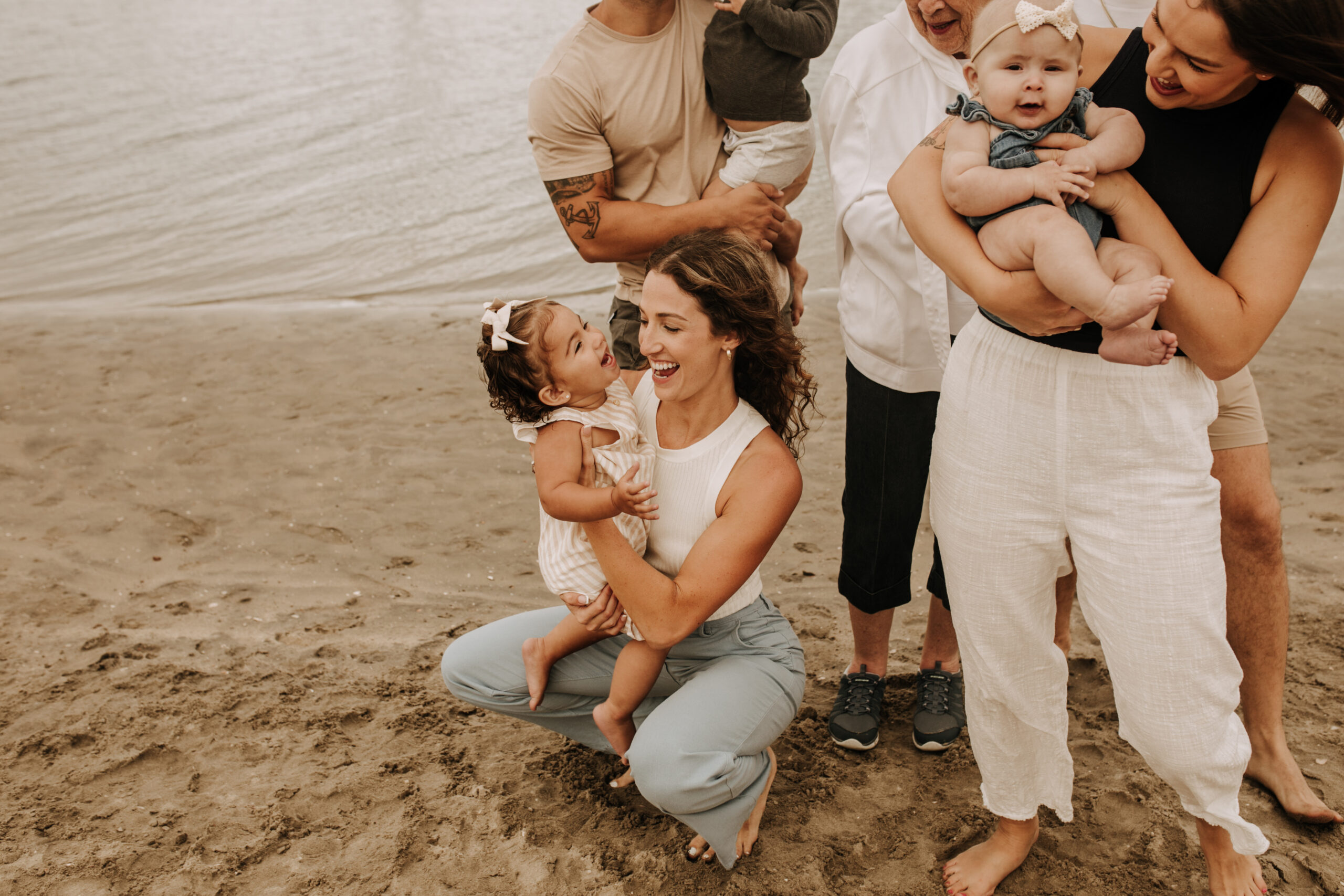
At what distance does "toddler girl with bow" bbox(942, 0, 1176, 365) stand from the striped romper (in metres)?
0.86

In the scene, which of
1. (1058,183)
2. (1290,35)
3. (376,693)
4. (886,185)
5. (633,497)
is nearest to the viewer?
(1290,35)

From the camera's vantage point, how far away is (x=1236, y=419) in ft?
6.99

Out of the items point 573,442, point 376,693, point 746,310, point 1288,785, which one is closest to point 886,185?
point 746,310

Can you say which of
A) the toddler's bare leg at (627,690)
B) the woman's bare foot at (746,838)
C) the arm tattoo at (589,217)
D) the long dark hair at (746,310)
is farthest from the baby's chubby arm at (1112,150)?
the woman's bare foot at (746,838)

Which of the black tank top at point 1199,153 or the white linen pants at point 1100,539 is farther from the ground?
the black tank top at point 1199,153

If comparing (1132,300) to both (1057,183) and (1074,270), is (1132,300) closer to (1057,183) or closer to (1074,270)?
(1074,270)

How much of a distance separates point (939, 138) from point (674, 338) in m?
0.68

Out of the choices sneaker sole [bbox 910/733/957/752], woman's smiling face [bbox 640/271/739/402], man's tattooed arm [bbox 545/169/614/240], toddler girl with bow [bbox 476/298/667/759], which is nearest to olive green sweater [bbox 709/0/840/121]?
man's tattooed arm [bbox 545/169/614/240]

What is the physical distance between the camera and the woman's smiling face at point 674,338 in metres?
2.06

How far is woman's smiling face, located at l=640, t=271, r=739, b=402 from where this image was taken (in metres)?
2.06

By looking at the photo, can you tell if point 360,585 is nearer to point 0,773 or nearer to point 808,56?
point 0,773

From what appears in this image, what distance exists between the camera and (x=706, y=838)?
7.29 feet

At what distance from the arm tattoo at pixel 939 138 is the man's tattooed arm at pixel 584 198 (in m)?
0.85

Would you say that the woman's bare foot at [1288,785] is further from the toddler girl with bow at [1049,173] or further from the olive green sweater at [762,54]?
the olive green sweater at [762,54]
